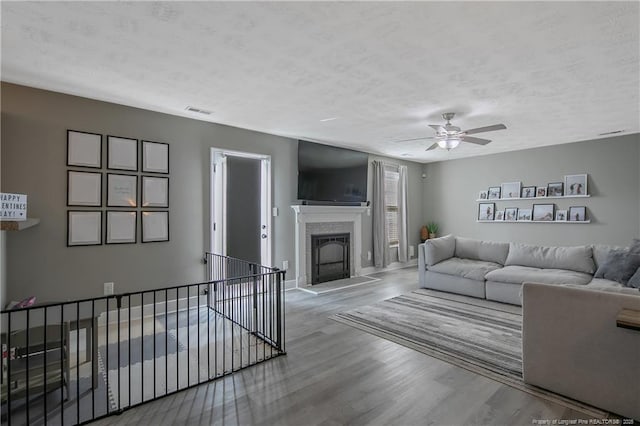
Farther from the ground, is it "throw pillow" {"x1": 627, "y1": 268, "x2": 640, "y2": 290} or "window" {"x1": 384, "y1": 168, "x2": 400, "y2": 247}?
"window" {"x1": 384, "y1": 168, "x2": 400, "y2": 247}

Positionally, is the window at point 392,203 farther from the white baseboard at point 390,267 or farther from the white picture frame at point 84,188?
the white picture frame at point 84,188

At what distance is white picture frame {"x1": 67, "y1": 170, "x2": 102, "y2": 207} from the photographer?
340 cm

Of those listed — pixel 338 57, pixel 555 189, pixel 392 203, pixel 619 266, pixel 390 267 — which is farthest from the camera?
pixel 392 203

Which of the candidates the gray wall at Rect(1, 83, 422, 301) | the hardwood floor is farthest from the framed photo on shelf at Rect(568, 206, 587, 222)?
the gray wall at Rect(1, 83, 422, 301)

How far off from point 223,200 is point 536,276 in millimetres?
4445

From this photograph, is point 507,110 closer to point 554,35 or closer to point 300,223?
point 554,35

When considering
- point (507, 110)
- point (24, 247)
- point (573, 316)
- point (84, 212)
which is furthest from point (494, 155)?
point (24, 247)

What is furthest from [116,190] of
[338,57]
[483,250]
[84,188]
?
[483,250]

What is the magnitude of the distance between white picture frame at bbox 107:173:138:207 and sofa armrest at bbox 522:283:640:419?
4.08 m

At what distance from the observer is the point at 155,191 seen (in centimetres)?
398

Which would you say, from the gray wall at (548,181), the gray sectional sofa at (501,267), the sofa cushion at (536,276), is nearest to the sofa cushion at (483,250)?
the gray sectional sofa at (501,267)

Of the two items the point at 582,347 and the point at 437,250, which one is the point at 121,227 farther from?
the point at 437,250

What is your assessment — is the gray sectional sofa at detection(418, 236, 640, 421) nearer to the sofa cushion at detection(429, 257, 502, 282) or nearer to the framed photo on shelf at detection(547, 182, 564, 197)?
the sofa cushion at detection(429, 257, 502, 282)

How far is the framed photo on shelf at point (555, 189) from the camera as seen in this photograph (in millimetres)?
5977
